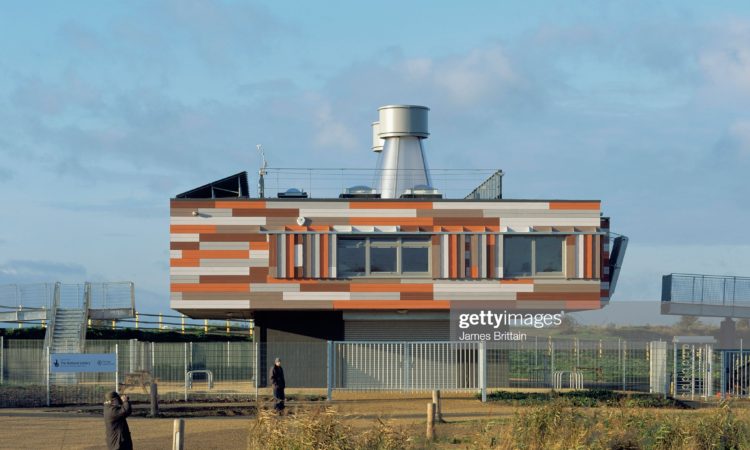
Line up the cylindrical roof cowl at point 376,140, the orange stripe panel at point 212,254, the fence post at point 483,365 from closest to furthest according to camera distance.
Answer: the fence post at point 483,365
the orange stripe panel at point 212,254
the cylindrical roof cowl at point 376,140

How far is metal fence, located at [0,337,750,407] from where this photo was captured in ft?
133

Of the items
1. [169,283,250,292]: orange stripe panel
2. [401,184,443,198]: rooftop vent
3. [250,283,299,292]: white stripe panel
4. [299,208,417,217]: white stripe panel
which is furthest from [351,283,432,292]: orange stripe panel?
[169,283,250,292]: orange stripe panel

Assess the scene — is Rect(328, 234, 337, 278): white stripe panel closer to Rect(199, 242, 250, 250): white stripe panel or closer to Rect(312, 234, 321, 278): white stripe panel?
Rect(312, 234, 321, 278): white stripe panel

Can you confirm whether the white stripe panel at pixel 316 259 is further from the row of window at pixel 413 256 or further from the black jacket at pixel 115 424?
the black jacket at pixel 115 424

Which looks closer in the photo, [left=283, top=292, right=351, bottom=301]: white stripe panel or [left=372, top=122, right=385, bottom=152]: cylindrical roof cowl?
[left=283, top=292, right=351, bottom=301]: white stripe panel

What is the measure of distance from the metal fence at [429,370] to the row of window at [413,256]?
245cm

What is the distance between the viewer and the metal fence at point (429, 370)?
1596 inches

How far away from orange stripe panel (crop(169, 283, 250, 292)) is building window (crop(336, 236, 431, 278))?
333 cm

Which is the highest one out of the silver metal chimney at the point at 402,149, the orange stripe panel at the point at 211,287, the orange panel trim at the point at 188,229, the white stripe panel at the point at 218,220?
the silver metal chimney at the point at 402,149

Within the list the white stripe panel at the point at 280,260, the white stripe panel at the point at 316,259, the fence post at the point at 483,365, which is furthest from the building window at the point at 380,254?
the fence post at the point at 483,365

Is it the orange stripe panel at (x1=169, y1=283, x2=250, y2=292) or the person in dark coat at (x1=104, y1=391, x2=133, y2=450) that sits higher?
the orange stripe panel at (x1=169, y1=283, x2=250, y2=292)

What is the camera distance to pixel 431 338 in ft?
144

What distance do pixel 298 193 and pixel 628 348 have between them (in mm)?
12350

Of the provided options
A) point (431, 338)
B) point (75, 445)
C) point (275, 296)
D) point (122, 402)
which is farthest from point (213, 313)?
point (122, 402)
